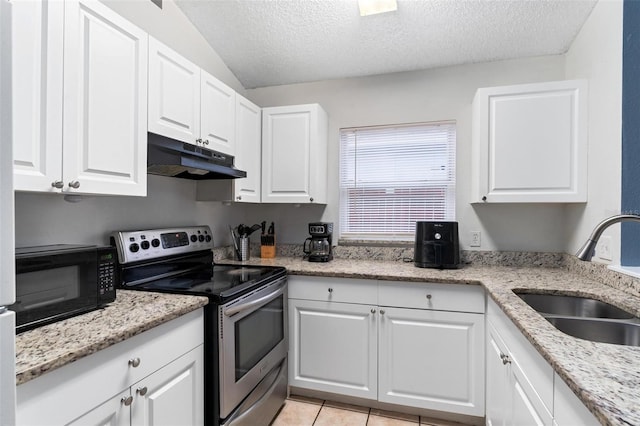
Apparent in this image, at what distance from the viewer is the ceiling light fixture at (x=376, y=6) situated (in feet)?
6.29

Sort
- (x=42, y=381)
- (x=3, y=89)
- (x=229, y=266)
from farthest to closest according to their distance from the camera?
1. (x=229, y=266)
2. (x=42, y=381)
3. (x=3, y=89)

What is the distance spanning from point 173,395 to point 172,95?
4.56 ft

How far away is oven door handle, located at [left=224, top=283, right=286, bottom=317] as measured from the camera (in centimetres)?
146

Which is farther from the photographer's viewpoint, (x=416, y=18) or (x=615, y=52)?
(x=416, y=18)

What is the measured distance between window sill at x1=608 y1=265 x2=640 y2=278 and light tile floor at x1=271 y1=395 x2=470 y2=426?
3.96 ft

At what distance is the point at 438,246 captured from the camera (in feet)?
6.97

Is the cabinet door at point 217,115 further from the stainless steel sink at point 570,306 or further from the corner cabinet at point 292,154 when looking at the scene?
the stainless steel sink at point 570,306

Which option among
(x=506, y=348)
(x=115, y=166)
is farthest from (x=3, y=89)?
(x=506, y=348)

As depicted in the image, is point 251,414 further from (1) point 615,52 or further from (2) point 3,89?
(1) point 615,52

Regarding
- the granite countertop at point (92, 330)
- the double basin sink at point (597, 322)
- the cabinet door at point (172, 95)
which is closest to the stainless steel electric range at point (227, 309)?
the granite countertop at point (92, 330)

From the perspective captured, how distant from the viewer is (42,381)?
80 cm

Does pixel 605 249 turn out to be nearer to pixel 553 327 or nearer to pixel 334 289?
pixel 553 327

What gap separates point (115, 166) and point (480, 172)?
6.65ft

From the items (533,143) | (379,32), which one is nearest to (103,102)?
(379,32)
